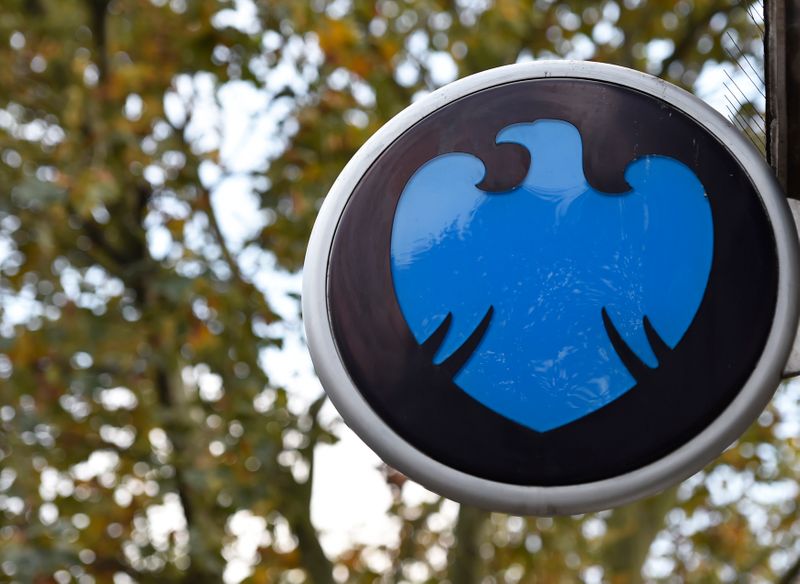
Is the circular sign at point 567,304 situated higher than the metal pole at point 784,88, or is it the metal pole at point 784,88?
the metal pole at point 784,88

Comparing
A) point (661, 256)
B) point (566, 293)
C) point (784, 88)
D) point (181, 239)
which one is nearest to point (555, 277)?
point (566, 293)

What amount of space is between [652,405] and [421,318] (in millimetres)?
322

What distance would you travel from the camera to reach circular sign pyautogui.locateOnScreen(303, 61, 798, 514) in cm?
133

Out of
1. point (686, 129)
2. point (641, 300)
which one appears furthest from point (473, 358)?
point (686, 129)

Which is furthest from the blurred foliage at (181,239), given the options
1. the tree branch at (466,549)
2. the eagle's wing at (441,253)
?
the eagle's wing at (441,253)

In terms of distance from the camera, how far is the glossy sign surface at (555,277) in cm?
134

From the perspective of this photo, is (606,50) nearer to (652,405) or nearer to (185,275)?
(185,275)

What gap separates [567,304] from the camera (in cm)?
135

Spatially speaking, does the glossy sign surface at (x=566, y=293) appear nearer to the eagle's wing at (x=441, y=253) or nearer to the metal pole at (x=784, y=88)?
the eagle's wing at (x=441, y=253)

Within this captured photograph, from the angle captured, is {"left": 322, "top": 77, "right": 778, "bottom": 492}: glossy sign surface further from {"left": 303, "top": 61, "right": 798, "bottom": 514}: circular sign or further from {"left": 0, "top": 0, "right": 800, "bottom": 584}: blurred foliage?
{"left": 0, "top": 0, "right": 800, "bottom": 584}: blurred foliage

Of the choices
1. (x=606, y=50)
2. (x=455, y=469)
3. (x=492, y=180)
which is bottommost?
(x=606, y=50)

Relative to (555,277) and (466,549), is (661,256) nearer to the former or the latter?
(555,277)

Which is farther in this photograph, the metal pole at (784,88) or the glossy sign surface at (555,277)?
the metal pole at (784,88)

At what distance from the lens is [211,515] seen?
4859mm
